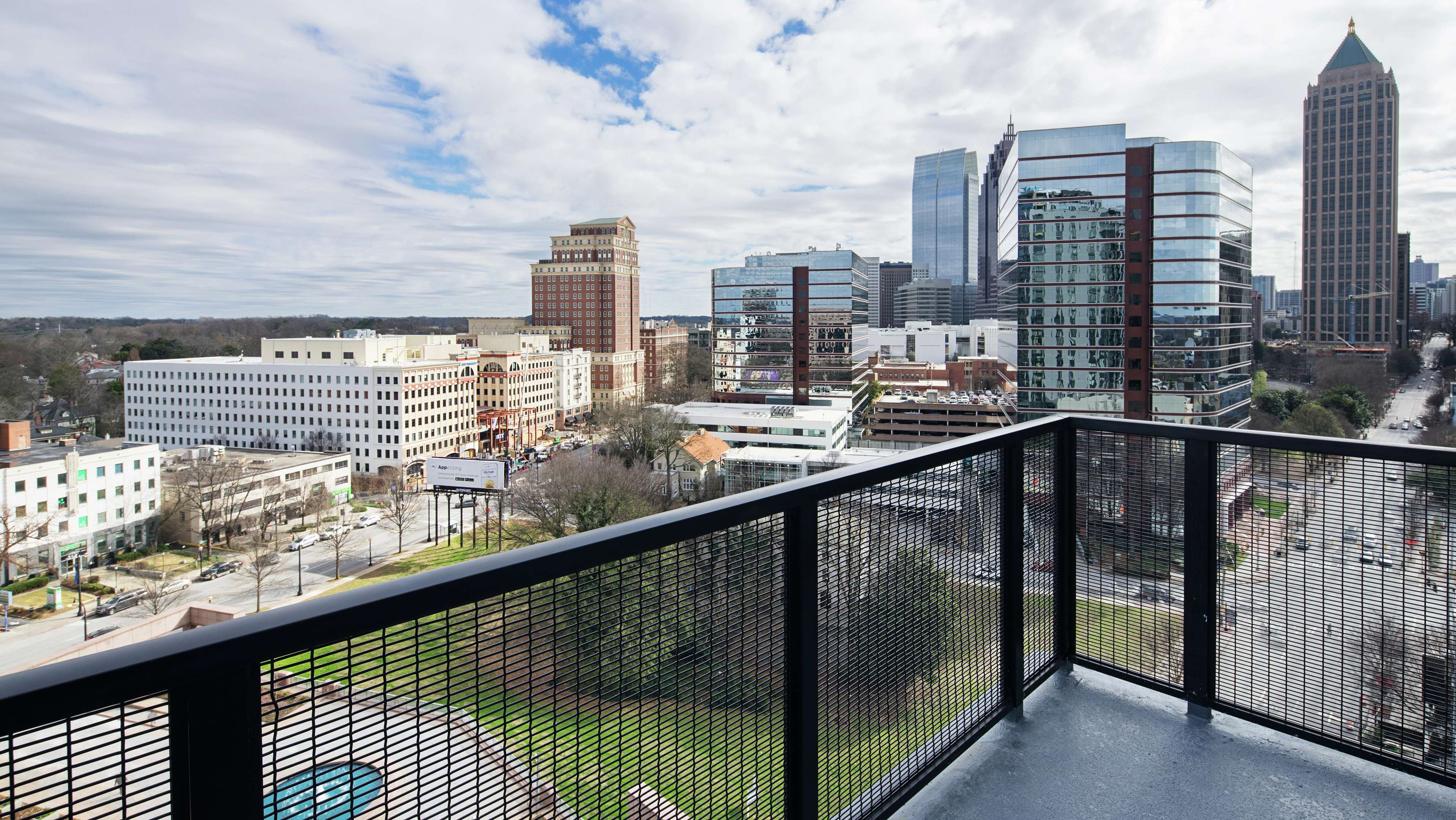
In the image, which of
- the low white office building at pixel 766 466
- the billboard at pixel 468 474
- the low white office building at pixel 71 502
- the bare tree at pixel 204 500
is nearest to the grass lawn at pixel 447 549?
the billboard at pixel 468 474

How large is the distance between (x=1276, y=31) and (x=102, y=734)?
46.2ft

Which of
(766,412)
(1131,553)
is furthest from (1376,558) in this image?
(766,412)

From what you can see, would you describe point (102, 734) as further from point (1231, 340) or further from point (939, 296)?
point (939, 296)

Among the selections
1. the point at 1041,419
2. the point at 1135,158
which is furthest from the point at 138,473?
the point at 1135,158

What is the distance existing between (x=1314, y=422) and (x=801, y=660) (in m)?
27.9

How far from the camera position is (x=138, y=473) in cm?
2288

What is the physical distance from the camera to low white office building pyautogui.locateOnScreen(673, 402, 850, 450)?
95.2 ft

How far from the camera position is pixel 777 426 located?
29.7m

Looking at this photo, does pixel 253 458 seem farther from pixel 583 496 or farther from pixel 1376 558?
pixel 1376 558

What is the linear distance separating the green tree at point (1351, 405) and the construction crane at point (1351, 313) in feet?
59.8

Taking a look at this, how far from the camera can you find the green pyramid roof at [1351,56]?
123ft

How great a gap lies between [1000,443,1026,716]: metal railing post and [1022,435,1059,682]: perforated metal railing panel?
3 centimetres

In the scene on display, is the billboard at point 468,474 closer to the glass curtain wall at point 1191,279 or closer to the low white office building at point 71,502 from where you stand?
the low white office building at point 71,502

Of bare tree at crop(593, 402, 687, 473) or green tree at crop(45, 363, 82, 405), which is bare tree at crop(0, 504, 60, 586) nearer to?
bare tree at crop(593, 402, 687, 473)
